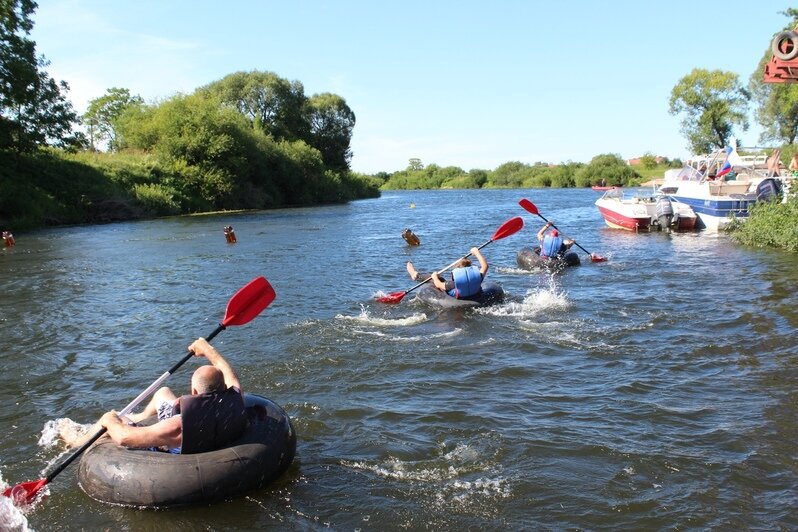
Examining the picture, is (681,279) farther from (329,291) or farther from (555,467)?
(555,467)

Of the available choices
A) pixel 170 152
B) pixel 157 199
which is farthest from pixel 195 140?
pixel 157 199

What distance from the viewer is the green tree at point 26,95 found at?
26781 millimetres

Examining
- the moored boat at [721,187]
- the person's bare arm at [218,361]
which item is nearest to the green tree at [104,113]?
the moored boat at [721,187]

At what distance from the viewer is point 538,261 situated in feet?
47.3

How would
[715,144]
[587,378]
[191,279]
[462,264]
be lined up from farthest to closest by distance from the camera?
[715,144] → [191,279] → [462,264] → [587,378]

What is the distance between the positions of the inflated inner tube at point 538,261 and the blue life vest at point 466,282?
15.7 ft

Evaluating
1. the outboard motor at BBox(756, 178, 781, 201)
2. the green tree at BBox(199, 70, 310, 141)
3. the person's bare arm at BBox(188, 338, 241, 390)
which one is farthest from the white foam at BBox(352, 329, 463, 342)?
the green tree at BBox(199, 70, 310, 141)

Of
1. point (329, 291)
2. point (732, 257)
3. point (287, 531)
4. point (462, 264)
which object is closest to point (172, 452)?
point (287, 531)

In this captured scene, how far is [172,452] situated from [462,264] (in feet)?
20.4

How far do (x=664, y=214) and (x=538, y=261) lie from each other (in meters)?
9.31

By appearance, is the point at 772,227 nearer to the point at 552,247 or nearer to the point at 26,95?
the point at 552,247

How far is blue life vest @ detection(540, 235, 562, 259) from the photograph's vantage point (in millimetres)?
14367

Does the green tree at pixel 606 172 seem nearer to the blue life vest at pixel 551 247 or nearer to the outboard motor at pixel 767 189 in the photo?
the outboard motor at pixel 767 189

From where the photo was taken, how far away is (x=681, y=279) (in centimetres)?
1294
